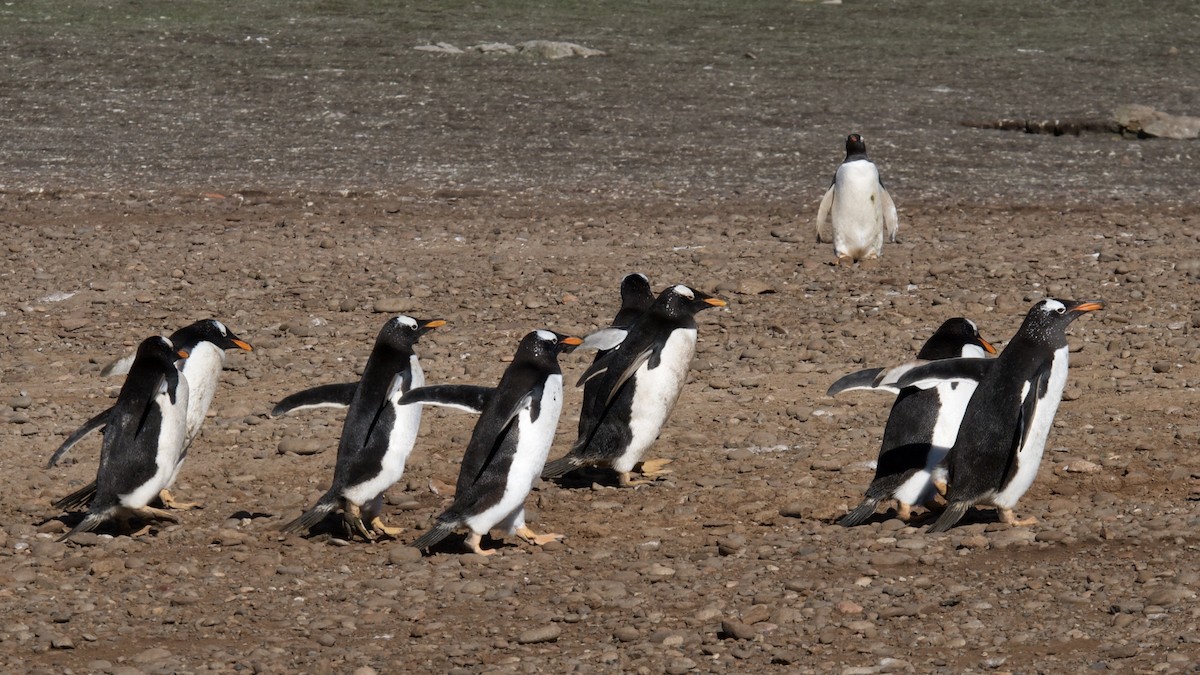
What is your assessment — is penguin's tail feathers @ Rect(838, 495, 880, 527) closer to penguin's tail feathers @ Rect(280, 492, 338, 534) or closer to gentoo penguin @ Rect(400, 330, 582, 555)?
gentoo penguin @ Rect(400, 330, 582, 555)

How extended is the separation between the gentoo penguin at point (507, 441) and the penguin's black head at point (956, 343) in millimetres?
1337

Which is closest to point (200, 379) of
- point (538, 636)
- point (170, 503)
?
point (170, 503)

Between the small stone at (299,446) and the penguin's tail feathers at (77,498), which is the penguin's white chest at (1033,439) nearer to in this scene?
the small stone at (299,446)

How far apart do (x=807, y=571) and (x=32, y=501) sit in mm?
3056

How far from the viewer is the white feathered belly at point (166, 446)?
6.02 metres

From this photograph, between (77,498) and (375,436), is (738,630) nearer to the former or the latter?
(375,436)

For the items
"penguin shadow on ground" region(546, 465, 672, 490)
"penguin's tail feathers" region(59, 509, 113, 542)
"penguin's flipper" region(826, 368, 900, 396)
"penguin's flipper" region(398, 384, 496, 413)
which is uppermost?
"penguin's flipper" region(826, 368, 900, 396)

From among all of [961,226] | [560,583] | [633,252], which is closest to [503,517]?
[560,583]

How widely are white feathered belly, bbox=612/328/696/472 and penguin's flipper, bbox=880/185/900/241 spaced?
3988 mm

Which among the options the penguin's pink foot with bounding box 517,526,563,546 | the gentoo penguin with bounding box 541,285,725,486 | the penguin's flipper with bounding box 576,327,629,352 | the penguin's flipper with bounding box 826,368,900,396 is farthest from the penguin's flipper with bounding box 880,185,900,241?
the penguin's pink foot with bounding box 517,526,563,546

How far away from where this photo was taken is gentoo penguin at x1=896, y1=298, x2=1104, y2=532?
553 cm

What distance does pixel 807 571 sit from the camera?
5.14m

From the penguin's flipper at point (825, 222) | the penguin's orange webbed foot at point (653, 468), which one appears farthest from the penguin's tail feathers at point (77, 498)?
the penguin's flipper at point (825, 222)

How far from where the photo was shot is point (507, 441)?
574 centimetres
